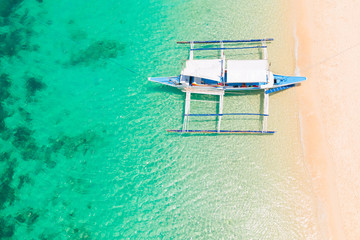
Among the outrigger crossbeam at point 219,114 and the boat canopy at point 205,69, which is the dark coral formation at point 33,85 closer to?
the outrigger crossbeam at point 219,114

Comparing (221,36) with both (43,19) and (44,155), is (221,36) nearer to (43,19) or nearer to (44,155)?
(43,19)

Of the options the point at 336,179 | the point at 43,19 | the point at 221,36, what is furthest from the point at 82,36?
the point at 336,179

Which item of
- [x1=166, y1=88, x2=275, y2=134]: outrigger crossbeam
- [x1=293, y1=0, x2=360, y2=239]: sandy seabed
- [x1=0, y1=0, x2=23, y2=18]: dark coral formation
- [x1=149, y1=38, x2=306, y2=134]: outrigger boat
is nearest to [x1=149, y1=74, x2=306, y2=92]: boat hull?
[x1=149, y1=38, x2=306, y2=134]: outrigger boat

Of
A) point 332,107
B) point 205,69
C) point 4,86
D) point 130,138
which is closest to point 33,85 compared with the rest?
point 4,86

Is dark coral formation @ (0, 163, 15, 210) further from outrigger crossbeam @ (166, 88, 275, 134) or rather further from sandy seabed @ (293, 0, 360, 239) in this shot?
sandy seabed @ (293, 0, 360, 239)

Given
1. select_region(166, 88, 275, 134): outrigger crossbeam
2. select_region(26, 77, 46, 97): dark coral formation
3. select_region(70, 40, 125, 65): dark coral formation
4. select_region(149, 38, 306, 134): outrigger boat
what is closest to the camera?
select_region(149, 38, 306, 134): outrigger boat

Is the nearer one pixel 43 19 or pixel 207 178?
pixel 207 178
